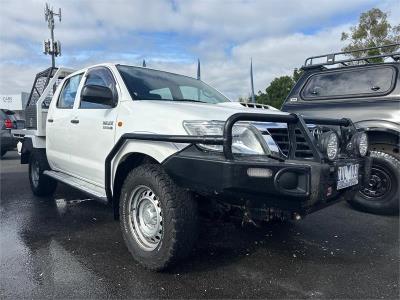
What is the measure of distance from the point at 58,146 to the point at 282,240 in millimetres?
3119

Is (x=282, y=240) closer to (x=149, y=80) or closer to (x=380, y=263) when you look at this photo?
(x=380, y=263)

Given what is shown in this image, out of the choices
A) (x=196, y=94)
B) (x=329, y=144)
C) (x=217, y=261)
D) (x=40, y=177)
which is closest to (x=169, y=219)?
(x=217, y=261)

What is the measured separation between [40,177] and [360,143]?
464cm

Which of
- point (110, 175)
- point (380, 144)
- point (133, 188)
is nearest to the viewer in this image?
point (133, 188)

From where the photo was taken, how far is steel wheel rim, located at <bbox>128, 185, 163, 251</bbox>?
312 centimetres

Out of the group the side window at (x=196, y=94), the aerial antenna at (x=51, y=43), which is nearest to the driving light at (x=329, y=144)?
the side window at (x=196, y=94)

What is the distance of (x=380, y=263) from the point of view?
329 centimetres

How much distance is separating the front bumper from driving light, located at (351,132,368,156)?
2.11 feet

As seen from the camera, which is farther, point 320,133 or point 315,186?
point 320,133

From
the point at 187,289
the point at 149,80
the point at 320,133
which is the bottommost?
the point at 187,289

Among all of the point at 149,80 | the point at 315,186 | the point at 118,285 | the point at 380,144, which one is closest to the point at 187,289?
the point at 118,285

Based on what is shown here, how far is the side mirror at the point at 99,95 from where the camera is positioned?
3.59m

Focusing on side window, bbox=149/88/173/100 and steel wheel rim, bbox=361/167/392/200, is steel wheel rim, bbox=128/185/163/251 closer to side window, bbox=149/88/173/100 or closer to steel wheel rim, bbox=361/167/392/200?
side window, bbox=149/88/173/100

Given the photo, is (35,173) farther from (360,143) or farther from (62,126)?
(360,143)
